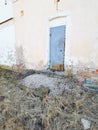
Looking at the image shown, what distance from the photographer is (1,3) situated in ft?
33.0

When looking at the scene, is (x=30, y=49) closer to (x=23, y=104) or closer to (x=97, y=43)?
(x=97, y=43)

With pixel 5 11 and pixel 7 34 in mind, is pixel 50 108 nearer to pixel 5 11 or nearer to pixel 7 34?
pixel 7 34

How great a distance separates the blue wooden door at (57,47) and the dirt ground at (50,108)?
145 cm

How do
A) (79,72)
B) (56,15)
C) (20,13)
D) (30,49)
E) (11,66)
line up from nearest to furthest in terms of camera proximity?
1. (79,72)
2. (56,15)
3. (30,49)
4. (20,13)
5. (11,66)

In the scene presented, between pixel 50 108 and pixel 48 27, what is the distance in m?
3.82

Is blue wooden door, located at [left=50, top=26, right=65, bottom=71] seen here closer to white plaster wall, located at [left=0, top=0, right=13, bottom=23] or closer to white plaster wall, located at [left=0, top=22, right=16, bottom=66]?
white plaster wall, located at [left=0, top=22, right=16, bottom=66]

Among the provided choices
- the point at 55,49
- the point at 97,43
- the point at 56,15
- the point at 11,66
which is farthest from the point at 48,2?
the point at 11,66

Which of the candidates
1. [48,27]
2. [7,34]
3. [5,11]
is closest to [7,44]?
[7,34]

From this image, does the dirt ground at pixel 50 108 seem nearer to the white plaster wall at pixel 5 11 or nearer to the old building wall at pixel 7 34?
the old building wall at pixel 7 34

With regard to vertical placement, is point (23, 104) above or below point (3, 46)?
below

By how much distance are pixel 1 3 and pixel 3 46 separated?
2291 millimetres

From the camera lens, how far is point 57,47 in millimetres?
6508

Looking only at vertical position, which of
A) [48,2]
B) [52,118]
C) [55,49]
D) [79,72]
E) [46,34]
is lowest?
[52,118]

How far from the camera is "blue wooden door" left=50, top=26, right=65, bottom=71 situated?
630 cm
